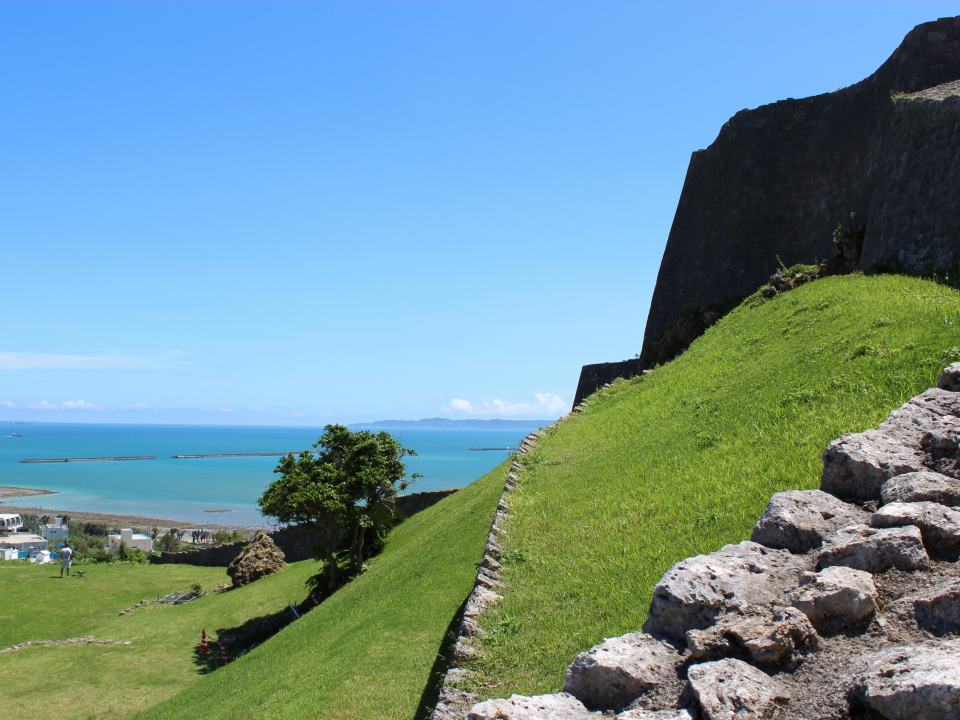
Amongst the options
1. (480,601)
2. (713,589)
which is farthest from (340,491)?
(713,589)

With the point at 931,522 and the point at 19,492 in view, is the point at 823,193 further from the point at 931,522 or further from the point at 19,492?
the point at 19,492

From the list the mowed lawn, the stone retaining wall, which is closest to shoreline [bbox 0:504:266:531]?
the stone retaining wall

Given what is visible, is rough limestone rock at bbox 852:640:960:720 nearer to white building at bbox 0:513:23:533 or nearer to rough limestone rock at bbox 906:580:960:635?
rough limestone rock at bbox 906:580:960:635

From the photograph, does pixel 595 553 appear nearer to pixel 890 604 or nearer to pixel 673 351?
pixel 890 604

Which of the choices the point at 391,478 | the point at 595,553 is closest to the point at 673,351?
the point at 391,478

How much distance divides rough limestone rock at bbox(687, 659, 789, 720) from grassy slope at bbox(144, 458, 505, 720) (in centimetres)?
716

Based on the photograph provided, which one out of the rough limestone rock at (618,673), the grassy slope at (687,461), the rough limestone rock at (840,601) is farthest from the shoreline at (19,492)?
the rough limestone rock at (840,601)

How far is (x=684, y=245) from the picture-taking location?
34.2 m

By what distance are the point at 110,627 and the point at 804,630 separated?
1162 inches

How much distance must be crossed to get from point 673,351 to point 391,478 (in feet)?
38.7

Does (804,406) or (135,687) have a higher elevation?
(804,406)

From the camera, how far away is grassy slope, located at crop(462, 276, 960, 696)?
8.27 metres

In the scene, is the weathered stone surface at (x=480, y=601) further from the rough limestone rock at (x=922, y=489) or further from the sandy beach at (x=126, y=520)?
the sandy beach at (x=126, y=520)

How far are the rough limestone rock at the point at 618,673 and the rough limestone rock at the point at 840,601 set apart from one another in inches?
30.6
